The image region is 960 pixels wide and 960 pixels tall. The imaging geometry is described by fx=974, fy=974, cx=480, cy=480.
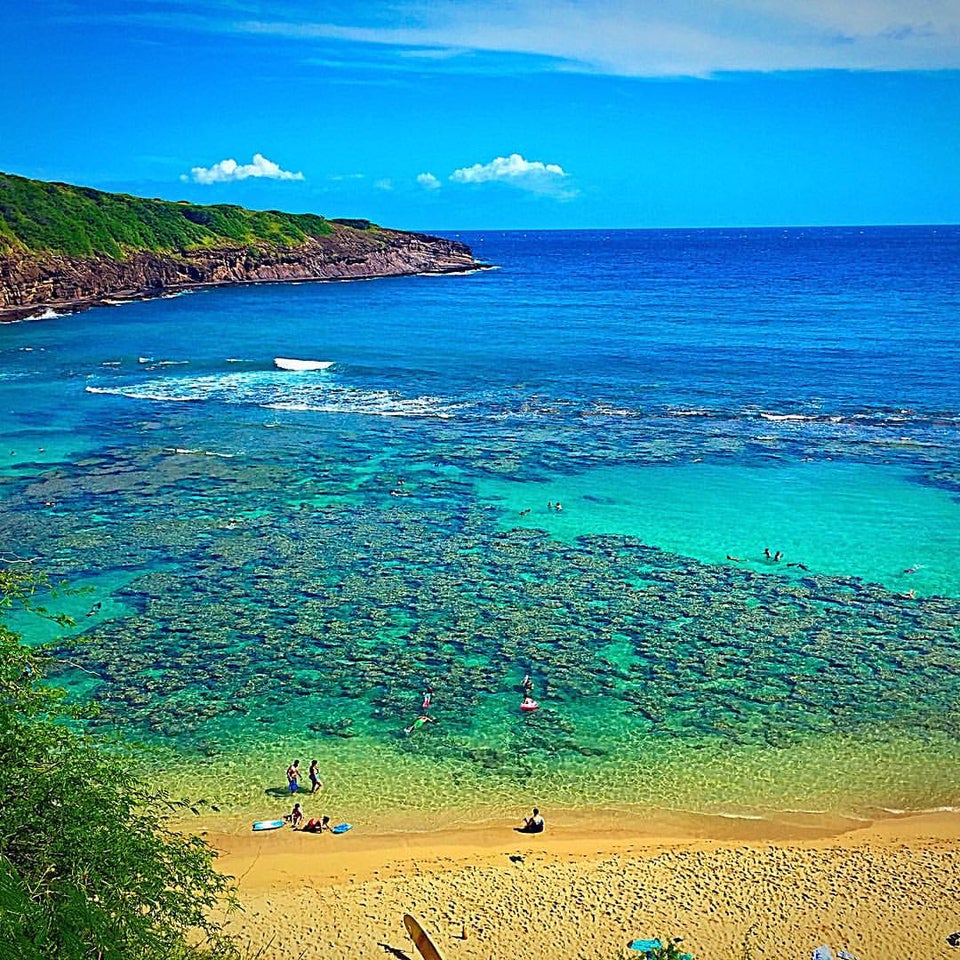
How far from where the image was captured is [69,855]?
41.9 ft

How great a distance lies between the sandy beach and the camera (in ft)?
63.6

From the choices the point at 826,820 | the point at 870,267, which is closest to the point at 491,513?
the point at 826,820

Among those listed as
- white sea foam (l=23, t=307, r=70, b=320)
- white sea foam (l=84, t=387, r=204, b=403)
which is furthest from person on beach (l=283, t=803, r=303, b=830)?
white sea foam (l=23, t=307, r=70, b=320)

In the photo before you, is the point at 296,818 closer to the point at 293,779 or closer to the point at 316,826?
the point at 316,826

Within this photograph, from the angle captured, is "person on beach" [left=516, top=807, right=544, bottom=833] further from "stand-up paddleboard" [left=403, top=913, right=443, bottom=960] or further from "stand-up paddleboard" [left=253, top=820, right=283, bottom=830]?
"stand-up paddleboard" [left=253, top=820, right=283, bottom=830]

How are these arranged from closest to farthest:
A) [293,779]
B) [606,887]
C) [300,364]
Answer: [606,887] < [293,779] < [300,364]

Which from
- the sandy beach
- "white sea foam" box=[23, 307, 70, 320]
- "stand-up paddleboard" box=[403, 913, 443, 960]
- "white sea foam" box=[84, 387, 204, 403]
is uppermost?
"white sea foam" box=[23, 307, 70, 320]

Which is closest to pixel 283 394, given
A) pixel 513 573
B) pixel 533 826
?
pixel 513 573

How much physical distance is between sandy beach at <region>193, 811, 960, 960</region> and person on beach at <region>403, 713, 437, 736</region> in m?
4.14

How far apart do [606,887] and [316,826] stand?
22.3 feet

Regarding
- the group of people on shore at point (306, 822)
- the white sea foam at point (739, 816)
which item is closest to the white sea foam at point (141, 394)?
→ the group of people on shore at point (306, 822)

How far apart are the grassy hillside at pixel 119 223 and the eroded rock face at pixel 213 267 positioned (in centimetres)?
197

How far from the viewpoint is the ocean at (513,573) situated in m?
25.5

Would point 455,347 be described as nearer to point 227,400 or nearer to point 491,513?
point 227,400
